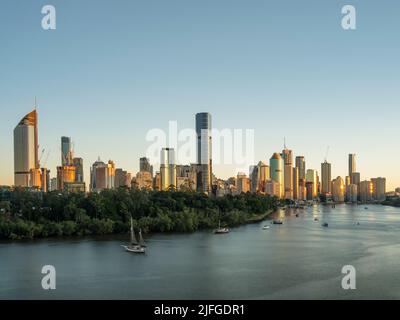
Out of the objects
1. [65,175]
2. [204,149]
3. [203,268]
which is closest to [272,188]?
[204,149]

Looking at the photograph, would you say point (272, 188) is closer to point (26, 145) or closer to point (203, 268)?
point (26, 145)

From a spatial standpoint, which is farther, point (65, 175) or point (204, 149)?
point (204, 149)

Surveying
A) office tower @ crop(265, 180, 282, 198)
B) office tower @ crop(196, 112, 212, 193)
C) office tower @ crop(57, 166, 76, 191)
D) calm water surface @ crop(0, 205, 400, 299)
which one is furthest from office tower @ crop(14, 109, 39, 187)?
calm water surface @ crop(0, 205, 400, 299)

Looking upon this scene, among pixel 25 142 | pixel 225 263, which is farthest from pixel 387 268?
pixel 25 142

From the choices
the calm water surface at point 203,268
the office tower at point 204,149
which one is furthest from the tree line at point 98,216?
the office tower at point 204,149

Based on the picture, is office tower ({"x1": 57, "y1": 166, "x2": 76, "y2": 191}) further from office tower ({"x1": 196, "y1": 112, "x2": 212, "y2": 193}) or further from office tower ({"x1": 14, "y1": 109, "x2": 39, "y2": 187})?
office tower ({"x1": 196, "y1": 112, "x2": 212, "y2": 193})
